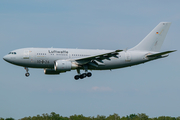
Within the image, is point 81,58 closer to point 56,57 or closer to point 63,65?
point 63,65

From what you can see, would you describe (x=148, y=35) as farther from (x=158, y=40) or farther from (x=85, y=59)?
(x=85, y=59)

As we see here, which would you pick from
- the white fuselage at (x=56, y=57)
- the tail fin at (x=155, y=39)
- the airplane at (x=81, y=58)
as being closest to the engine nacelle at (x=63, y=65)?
the airplane at (x=81, y=58)

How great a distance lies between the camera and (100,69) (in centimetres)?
6400

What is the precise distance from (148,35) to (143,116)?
2026 inches

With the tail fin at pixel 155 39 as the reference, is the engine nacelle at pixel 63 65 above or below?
below

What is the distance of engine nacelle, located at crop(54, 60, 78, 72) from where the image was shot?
58469mm

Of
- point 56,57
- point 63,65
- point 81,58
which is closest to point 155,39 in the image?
point 81,58

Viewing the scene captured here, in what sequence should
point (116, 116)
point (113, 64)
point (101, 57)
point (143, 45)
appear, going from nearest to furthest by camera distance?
point (101, 57), point (113, 64), point (143, 45), point (116, 116)

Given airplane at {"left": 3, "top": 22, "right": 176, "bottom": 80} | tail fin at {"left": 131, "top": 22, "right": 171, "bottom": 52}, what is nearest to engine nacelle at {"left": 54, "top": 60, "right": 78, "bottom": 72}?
airplane at {"left": 3, "top": 22, "right": 176, "bottom": 80}

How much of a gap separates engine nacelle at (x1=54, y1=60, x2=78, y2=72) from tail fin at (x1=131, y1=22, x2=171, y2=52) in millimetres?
14625

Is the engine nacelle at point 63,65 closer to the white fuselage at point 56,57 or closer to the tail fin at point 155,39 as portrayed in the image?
the white fuselage at point 56,57

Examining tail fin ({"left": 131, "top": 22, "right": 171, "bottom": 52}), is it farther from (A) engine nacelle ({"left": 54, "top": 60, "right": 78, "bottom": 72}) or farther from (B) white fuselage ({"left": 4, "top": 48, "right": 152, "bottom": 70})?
(A) engine nacelle ({"left": 54, "top": 60, "right": 78, "bottom": 72})

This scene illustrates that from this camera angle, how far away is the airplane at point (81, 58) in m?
59.0

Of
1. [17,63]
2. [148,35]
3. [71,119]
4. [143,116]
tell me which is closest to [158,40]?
[148,35]
